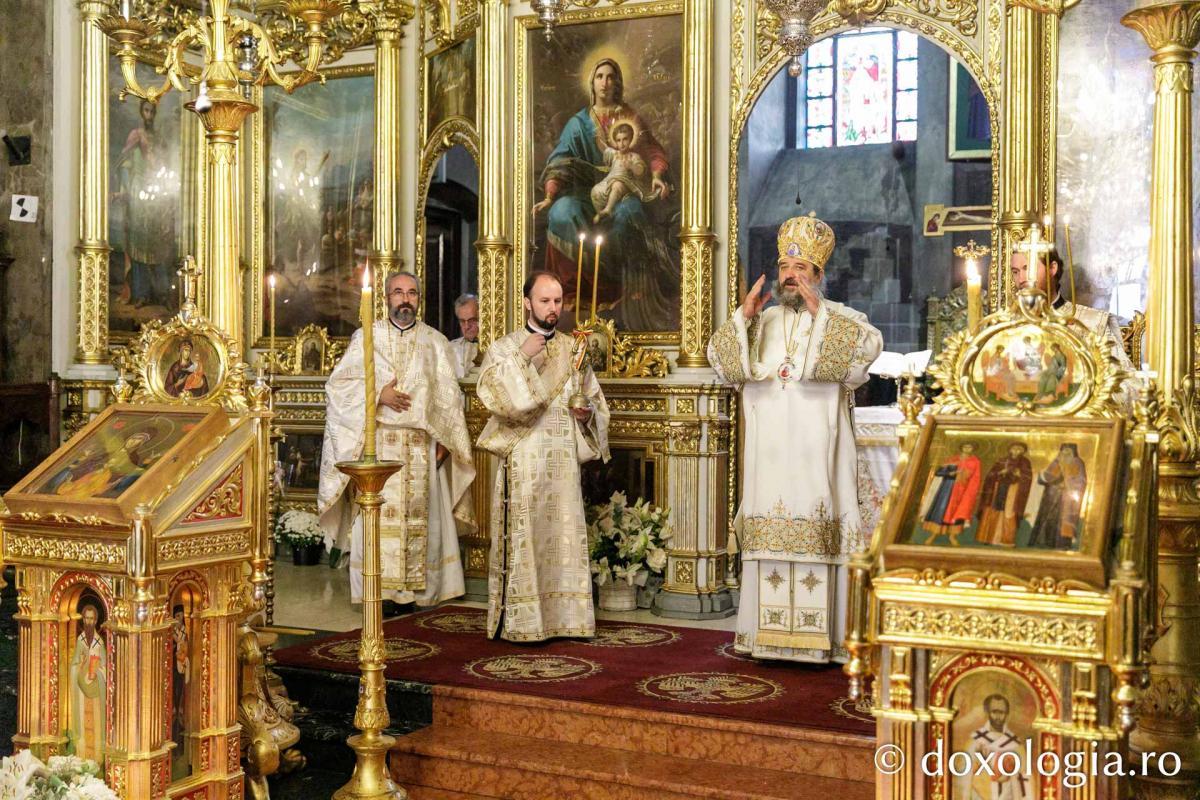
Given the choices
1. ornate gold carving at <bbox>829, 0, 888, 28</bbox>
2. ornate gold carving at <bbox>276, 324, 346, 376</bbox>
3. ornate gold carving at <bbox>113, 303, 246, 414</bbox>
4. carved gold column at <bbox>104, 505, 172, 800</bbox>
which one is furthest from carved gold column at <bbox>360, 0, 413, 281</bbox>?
carved gold column at <bbox>104, 505, 172, 800</bbox>

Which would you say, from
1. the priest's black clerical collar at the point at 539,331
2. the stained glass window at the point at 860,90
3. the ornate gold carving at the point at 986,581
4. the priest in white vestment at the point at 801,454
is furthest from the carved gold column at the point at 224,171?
the stained glass window at the point at 860,90

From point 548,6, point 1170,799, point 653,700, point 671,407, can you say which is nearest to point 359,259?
point 671,407

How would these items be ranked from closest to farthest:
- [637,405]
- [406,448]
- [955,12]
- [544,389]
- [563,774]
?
[563,774] → [544,389] → [955,12] → [406,448] → [637,405]

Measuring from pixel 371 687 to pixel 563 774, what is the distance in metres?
0.93

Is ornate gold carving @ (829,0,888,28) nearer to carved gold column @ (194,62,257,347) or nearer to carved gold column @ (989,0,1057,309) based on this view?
carved gold column @ (989,0,1057,309)

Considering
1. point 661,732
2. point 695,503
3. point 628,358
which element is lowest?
point 661,732

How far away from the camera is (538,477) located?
6980 mm

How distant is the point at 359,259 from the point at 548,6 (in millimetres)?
3664

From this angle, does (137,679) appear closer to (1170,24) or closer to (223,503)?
(223,503)

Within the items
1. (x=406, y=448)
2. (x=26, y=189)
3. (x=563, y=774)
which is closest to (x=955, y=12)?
(x=406, y=448)

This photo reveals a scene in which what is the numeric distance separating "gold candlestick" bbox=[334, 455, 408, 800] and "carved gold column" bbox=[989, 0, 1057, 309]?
4085mm

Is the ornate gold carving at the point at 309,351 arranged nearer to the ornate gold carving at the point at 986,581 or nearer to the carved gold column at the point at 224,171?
the carved gold column at the point at 224,171

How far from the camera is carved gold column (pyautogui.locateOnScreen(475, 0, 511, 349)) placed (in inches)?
339

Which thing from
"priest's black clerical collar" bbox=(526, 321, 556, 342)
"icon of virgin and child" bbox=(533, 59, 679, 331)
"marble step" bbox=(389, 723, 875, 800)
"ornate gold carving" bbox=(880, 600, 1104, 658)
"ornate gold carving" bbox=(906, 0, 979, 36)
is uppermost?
"ornate gold carving" bbox=(906, 0, 979, 36)
